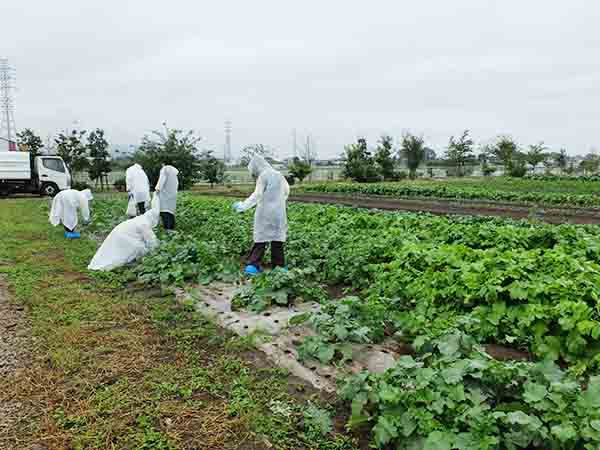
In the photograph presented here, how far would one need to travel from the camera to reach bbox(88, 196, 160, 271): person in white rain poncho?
20.3ft

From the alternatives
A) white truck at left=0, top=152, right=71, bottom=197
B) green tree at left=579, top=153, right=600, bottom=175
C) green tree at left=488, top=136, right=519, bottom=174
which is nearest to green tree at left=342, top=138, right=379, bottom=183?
green tree at left=488, top=136, right=519, bottom=174

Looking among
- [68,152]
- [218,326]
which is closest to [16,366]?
[218,326]

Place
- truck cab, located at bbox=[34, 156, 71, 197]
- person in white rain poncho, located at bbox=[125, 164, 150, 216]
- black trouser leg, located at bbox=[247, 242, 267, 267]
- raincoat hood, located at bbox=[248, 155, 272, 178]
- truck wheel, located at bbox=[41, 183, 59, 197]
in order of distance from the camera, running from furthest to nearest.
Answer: truck wheel, located at bbox=[41, 183, 59, 197] < truck cab, located at bbox=[34, 156, 71, 197] < person in white rain poncho, located at bbox=[125, 164, 150, 216] < raincoat hood, located at bbox=[248, 155, 272, 178] < black trouser leg, located at bbox=[247, 242, 267, 267]

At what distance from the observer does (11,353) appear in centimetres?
348

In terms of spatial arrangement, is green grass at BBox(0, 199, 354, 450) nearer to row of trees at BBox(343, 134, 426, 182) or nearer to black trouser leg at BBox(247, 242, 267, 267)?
black trouser leg at BBox(247, 242, 267, 267)

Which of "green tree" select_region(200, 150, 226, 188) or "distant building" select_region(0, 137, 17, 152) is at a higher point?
"distant building" select_region(0, 137, 17, 152)

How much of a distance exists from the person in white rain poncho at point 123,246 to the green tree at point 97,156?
25.2 meters

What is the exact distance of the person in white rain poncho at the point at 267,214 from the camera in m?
5.72

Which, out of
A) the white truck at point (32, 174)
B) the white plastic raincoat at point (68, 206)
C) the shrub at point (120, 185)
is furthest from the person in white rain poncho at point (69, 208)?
the shrub at point (120, 185)

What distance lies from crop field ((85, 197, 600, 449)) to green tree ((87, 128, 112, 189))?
25.2 m

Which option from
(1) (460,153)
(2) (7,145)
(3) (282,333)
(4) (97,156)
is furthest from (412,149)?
(3) (282,333)

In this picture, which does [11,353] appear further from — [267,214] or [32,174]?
[32,174]

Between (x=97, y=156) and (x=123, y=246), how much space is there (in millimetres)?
25592

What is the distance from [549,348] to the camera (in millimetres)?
3104
